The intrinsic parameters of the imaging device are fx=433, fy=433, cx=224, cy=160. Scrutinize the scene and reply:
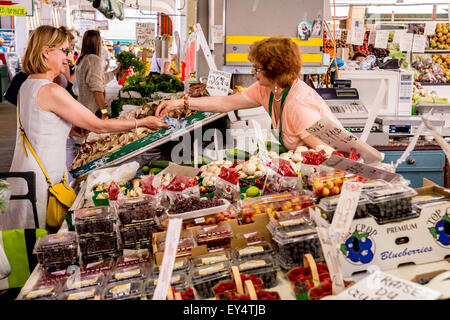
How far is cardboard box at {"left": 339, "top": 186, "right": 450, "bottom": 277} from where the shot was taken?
5.47 feet

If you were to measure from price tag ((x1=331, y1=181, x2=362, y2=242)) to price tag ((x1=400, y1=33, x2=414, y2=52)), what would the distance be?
4934mm

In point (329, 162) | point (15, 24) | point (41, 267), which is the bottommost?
point (41, 267)

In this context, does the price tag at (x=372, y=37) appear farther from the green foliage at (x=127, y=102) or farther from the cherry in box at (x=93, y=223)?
the cherry in box at (x=93, y=223)

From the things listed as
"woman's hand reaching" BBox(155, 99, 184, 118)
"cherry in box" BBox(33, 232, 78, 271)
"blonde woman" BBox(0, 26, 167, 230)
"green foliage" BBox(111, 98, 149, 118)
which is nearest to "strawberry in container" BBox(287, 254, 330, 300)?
"cherry in box" BBox(33, 232, 78, 271)

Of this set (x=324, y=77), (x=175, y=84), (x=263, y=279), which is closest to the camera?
(x=263, y=279)

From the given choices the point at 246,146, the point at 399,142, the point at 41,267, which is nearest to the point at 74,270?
the point at 41,267

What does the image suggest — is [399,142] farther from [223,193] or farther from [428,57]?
[223,193]

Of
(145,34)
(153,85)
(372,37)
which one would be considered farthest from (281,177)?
(145,34)

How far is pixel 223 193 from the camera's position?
2383 mm

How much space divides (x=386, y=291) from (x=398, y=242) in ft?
1.83

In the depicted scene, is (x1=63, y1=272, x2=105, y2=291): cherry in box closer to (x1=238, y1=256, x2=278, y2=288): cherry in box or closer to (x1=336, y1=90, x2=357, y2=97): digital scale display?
(x1=238, y1=256, x2=278, y2=288): cherry in box

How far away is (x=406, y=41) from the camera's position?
18.6 feet

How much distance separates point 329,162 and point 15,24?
19.3 meters

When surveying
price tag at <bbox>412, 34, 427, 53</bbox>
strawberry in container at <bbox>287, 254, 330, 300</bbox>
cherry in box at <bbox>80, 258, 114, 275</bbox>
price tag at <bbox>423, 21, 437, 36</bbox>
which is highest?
price tag at <bbox>423, 21, 437, 36</bbox>
